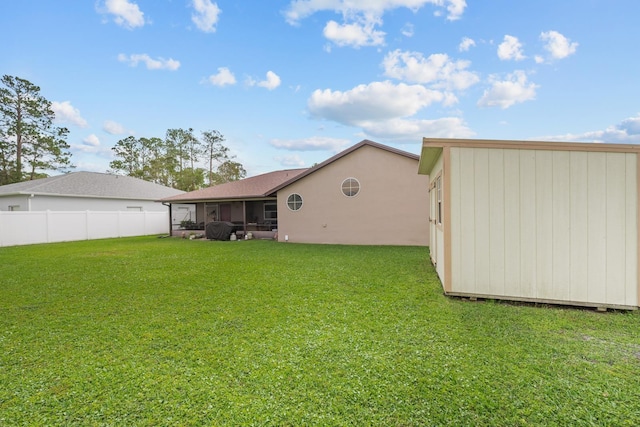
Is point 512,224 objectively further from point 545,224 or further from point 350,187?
point 350,187

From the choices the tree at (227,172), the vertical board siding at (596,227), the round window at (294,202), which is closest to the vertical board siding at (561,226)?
the vertical board siding at (596,227)

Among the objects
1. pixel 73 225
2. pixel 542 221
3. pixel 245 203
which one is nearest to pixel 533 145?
pixel 542 221

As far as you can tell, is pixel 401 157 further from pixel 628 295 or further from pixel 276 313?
pixel 276 313

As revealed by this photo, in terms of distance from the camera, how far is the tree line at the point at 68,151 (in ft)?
79.3

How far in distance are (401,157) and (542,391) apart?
1055 cm

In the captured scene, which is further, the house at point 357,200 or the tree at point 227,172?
→ the tree at point 227,172

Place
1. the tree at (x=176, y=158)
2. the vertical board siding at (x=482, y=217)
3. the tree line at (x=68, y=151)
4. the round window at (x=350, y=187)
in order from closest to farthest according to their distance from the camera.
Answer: the vertical board siding at (x=482, y=217), the round window at (x=350, y=187), the tree line at (x=68, y=151), the tree at (x=176, y=158)

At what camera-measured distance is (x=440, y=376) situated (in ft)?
8.74

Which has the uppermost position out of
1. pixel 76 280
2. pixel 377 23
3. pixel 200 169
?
pixel 377 23

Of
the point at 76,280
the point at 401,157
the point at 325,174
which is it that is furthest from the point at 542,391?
the point at 325,174

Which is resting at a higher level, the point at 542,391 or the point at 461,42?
the point at 461,42

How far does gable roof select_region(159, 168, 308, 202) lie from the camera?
1568 centimetres

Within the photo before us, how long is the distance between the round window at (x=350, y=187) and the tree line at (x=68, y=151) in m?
25.1

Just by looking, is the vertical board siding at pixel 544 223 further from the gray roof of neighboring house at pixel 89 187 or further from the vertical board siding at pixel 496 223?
the gray roof of neighboring house at pixel 89 187
